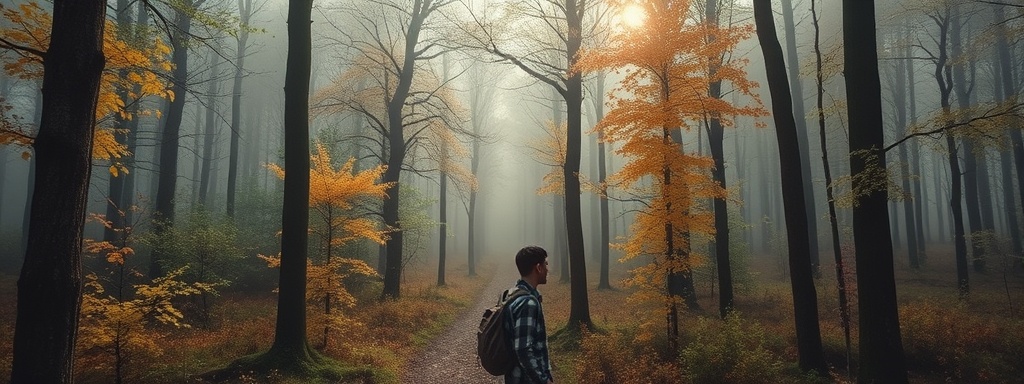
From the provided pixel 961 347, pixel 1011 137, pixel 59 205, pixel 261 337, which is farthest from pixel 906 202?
pixel 59 205

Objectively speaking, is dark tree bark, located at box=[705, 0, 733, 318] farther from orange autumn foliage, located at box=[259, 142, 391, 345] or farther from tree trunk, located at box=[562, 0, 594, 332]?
orange autumn foliage, located at box=[259, 142, 391, 345]

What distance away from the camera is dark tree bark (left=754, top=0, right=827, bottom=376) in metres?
7.77

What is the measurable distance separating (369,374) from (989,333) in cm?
1264

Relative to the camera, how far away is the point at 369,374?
25.6 feet

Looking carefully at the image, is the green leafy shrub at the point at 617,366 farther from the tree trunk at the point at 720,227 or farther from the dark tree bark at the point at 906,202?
the dark tree bark at the point at 906,202

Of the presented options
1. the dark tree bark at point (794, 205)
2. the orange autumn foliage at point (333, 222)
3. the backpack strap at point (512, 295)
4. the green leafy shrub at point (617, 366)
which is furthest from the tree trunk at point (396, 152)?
the backpack strap at point (512, 295)

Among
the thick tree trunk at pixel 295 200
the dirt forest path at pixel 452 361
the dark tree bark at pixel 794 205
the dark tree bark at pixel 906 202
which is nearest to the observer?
the thick tree trunk at pixel 295 200

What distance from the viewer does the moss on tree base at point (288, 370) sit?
6840 mm

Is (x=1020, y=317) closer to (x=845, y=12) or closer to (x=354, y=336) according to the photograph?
(x=845, y=12)

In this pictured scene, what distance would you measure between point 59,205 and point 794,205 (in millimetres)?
10271

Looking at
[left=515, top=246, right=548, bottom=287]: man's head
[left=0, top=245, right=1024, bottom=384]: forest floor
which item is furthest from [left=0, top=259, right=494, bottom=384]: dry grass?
[left=515, top=246, right=548, bottom=287]: man's head

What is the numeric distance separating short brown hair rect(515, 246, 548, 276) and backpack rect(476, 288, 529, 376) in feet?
0.69

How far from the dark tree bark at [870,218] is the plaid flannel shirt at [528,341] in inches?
235

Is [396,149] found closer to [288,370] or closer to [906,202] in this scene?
[288,370]
